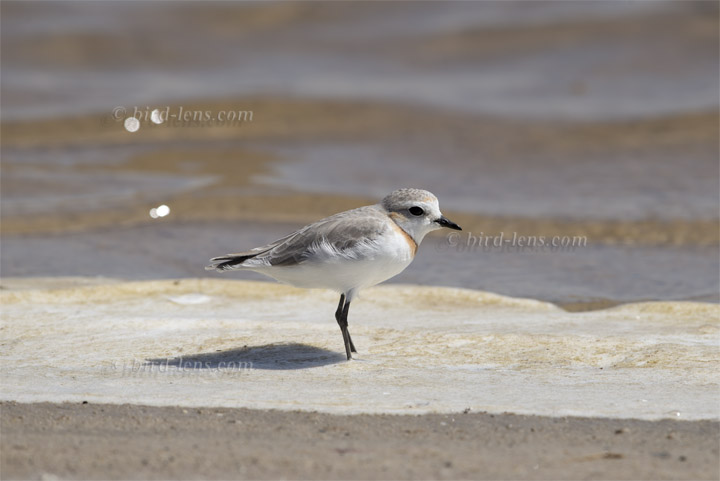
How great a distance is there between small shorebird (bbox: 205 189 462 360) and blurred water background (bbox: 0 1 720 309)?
3.13 metres

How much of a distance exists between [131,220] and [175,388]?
7.71 m

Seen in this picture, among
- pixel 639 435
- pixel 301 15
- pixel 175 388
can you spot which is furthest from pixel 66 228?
pixel 301 15

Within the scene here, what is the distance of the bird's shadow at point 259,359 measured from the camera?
22.2ft

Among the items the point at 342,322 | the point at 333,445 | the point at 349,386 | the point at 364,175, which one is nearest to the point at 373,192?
the point at 364,175

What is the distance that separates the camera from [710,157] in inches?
646

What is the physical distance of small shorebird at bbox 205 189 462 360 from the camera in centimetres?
669

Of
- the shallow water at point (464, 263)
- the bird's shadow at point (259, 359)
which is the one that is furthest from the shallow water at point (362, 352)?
the shallow water at point (464, 263)

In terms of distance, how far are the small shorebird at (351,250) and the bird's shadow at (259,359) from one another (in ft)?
0.85

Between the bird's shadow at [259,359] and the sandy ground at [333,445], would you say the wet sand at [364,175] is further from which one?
the bird's shadow at [259,359]

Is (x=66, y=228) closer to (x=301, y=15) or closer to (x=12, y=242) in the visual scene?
(x=12, y=242)

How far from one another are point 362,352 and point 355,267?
76 cm

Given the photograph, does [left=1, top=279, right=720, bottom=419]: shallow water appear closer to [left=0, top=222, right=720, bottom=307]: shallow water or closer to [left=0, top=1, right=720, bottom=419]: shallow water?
[left=0, top=1, right=720, bottom=419]: shallow water

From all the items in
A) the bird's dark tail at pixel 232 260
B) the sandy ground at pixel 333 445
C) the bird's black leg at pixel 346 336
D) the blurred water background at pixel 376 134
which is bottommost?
the sandy ground at pixel 333 445

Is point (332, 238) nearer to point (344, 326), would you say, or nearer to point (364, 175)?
point (344, 326)
